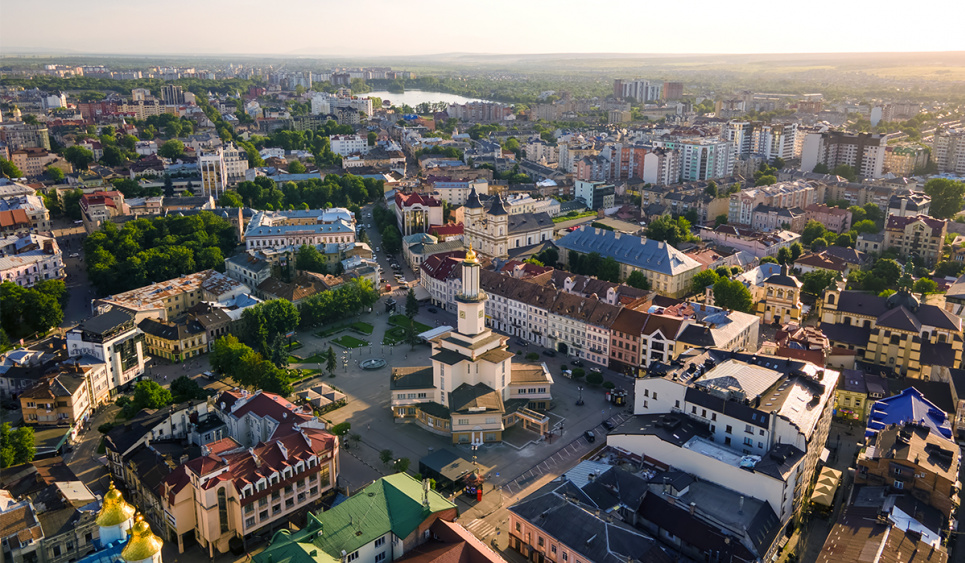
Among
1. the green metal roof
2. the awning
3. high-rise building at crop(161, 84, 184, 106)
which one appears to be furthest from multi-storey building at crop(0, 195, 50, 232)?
high-rise building at crop(161, 84, 184, 106)

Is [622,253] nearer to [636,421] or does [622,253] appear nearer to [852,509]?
[636,421]

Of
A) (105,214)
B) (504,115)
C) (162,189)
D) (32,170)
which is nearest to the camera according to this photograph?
(105,214)

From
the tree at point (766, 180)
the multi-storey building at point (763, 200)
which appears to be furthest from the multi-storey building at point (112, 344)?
the tree at point (766, 180)

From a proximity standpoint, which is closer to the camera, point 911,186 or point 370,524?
point 370,524

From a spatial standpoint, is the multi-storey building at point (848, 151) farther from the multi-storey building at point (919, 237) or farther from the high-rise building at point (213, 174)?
the high-rise building at point (213, 174)

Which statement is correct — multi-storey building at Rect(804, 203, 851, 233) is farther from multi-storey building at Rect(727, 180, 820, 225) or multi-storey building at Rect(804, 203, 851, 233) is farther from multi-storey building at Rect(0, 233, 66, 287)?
multi-storey building at Rect(0, 233, 66, 287)

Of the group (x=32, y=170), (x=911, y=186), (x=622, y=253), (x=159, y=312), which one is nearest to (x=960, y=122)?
(x=911, y=186)

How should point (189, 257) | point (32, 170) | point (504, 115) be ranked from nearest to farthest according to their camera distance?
point (189, 257) < point (32, 170) < point (504, 115)
